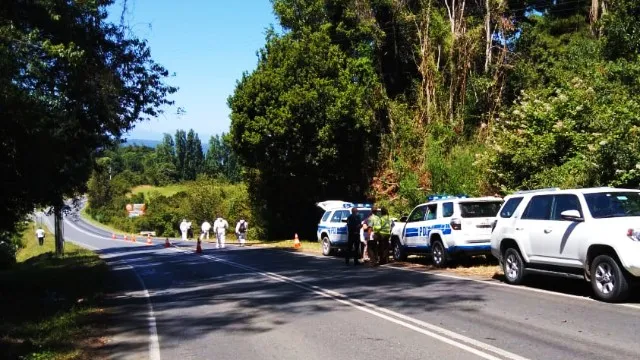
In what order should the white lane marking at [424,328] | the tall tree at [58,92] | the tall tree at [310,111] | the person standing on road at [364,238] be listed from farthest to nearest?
the tall tree at [310,111] < the person standing on road at [364,238] < the tall tree at [58,92] < the white lane marking at [424,328]

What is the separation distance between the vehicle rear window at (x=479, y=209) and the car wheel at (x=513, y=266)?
3.46m

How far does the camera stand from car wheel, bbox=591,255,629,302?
10.1m

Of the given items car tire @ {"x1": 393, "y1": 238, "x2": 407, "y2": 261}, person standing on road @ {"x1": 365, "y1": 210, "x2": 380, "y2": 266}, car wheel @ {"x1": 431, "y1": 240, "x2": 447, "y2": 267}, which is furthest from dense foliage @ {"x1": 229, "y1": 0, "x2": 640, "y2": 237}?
car wheel @ {"x1": 431, "y1": 240, "x2": 447, "y2": 267}

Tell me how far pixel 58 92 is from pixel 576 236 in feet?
38.8

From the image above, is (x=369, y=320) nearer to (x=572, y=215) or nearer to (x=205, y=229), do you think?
(x=572, y=215)

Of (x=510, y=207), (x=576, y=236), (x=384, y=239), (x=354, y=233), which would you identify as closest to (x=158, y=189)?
(x=354, y=233)

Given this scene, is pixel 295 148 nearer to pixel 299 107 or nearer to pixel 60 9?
pixel 299 107

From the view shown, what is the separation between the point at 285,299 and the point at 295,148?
2094 cm

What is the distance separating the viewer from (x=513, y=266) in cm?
1312

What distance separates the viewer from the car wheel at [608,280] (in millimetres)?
10133

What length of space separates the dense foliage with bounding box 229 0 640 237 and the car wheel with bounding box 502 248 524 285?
1211 cm

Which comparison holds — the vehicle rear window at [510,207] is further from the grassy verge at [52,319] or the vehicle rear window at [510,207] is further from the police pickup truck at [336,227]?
the police pickup truck at [336,227]

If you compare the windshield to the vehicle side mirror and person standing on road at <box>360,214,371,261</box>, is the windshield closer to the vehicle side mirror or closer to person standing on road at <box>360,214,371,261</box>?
the vehicle side mirror

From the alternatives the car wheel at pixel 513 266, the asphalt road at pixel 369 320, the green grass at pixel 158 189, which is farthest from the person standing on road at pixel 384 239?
the green grass at pixel 158 189
